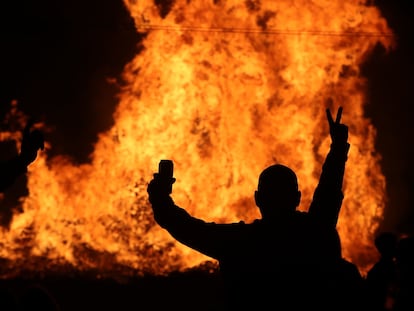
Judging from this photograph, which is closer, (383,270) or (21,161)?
(21,161)

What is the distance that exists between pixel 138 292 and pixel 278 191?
31.1 feet

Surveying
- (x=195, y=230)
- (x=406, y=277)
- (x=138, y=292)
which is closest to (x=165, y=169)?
(x=195, y=230)

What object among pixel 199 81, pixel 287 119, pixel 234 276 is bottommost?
pixel 234 276

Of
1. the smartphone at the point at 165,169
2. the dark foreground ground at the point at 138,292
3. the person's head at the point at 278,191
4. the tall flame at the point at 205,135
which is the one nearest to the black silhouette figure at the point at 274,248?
the person's head at the point at 278,191

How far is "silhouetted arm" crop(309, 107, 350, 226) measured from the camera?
2131 millimetres

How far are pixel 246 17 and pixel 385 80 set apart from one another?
15.8ft

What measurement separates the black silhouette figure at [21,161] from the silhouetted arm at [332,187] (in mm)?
1317

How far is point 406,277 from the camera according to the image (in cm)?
310

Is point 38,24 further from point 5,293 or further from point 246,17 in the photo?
point 5,293

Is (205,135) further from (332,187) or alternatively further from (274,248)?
(274,248)

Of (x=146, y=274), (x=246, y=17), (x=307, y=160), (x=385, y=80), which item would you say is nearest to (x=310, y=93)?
(x=307, y=160)

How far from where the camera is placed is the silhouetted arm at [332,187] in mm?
2131

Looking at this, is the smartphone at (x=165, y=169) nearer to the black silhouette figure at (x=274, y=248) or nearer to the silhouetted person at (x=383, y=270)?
the black silhouette figure at (x=274, y=248)

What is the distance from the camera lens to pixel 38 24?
42.7 feet
